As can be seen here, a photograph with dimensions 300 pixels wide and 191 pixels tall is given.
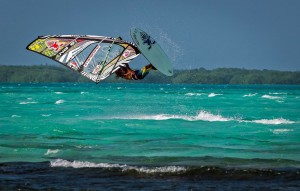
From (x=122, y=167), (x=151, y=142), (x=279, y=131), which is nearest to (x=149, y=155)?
(x=122, y=167)

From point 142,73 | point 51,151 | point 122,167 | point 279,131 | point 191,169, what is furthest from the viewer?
point 279,131

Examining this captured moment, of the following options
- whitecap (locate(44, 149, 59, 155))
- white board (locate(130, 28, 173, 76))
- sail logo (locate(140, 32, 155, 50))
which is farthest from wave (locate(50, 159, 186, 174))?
sail logo (locate(140, 32, 155, 50))

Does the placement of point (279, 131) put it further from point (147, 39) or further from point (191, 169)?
point (147, 39)

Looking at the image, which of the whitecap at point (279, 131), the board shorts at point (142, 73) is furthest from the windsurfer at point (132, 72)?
the whitecap at point (279, 131)

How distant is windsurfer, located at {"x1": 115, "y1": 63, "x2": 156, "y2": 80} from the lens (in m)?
13.0

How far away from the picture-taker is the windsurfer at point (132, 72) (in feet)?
42.8

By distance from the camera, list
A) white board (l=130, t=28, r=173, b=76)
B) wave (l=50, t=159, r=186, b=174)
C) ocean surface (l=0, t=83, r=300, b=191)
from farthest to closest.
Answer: wave (l=50, t=159, r=186, b=174)
ocean surface (l=0, t=83, r=300, b=191)
white board (l=130, t=28, r=173, b=76)

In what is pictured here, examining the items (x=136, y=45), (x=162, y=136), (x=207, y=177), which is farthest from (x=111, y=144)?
(x=136, y=45)

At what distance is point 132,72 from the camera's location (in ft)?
43.4

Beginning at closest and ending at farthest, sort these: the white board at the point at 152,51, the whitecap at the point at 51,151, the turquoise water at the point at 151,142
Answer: the white board at the point at 152,51 → the turquoise water at the point at 151,142 → the whitecap at the point at 51,151

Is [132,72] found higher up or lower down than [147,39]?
lower down

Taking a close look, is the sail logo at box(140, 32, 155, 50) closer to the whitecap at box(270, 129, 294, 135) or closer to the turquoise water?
the turquoise water

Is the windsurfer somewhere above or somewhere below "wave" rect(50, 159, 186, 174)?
above

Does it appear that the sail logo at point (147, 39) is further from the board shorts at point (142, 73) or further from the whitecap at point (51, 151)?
the whitecap at point (51, 151)
